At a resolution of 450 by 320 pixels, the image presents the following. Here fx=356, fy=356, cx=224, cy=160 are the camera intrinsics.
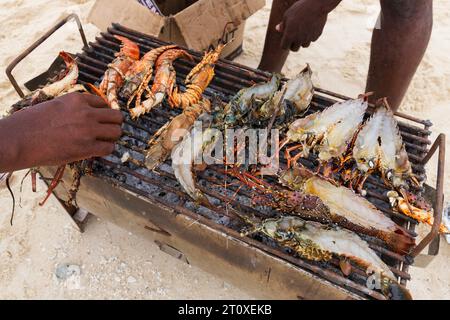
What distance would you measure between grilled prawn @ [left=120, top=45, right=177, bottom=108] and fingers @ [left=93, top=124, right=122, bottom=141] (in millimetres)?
570

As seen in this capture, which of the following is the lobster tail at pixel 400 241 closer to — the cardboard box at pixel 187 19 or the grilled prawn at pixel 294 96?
the grilled prawn at pixel 294 96

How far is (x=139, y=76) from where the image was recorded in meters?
3.19

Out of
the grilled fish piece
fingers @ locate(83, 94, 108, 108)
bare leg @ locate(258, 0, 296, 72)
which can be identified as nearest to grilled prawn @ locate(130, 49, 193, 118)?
fingers @ locate(83, 94, 108, 108)

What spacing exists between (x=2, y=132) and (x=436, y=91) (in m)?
5.27

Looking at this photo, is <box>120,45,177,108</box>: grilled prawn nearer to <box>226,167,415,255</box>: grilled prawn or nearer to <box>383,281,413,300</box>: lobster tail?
<box>226,167,415,255</box>: grilled prawn

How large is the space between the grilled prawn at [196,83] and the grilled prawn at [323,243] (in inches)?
51.7

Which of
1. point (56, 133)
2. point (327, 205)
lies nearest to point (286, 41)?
point (327, 205)

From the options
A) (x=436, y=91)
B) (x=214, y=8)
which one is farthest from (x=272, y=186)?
(x=436, y=91)

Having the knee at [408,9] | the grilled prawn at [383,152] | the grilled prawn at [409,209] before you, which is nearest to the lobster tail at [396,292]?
the grilled prawn at [409,209]

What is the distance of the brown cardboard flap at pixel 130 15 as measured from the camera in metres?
3.89

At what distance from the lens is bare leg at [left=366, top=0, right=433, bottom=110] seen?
3262mm

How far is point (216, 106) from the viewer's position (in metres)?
3.06
